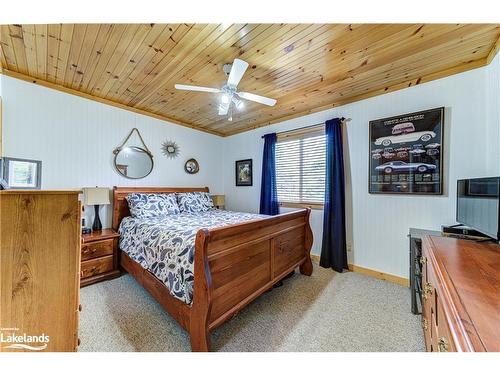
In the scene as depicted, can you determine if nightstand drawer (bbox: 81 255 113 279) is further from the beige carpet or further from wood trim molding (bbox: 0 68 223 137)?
wood trim molding (bbox: 0 68 223 137)

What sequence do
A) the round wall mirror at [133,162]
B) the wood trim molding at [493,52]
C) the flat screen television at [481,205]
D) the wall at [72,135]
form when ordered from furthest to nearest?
the round wall mirror at [133,162] < the wall at [72,135] < the wood trim molding at [493,52] < the flat screen television at [481,205]

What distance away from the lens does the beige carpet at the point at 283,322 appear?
1.51 m

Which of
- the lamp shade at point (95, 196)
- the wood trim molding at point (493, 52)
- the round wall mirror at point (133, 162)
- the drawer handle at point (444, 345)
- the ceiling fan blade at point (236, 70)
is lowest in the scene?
the drawer handle at point (444, 345)

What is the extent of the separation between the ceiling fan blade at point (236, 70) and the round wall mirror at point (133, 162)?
2184mm

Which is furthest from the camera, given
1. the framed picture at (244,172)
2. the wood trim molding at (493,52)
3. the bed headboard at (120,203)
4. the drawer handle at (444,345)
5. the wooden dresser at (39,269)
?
the framed picture at (244,172)

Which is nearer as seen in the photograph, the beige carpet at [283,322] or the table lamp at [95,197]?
the beige carpet at [283,322]

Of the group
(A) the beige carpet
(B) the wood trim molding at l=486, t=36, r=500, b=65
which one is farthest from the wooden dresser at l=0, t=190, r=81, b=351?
(B) the wood trim molding at l=486, t=36, r=500, b=65

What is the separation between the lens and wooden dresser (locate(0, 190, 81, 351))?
954 mm

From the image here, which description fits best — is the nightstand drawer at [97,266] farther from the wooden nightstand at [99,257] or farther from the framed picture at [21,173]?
the framed picture at [21,173]

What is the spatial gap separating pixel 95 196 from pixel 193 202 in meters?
1.38

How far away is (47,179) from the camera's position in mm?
2482

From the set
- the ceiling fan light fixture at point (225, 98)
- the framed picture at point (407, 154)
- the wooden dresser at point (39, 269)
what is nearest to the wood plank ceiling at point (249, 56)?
the ceiling fan light fixture at point (225, 98)
